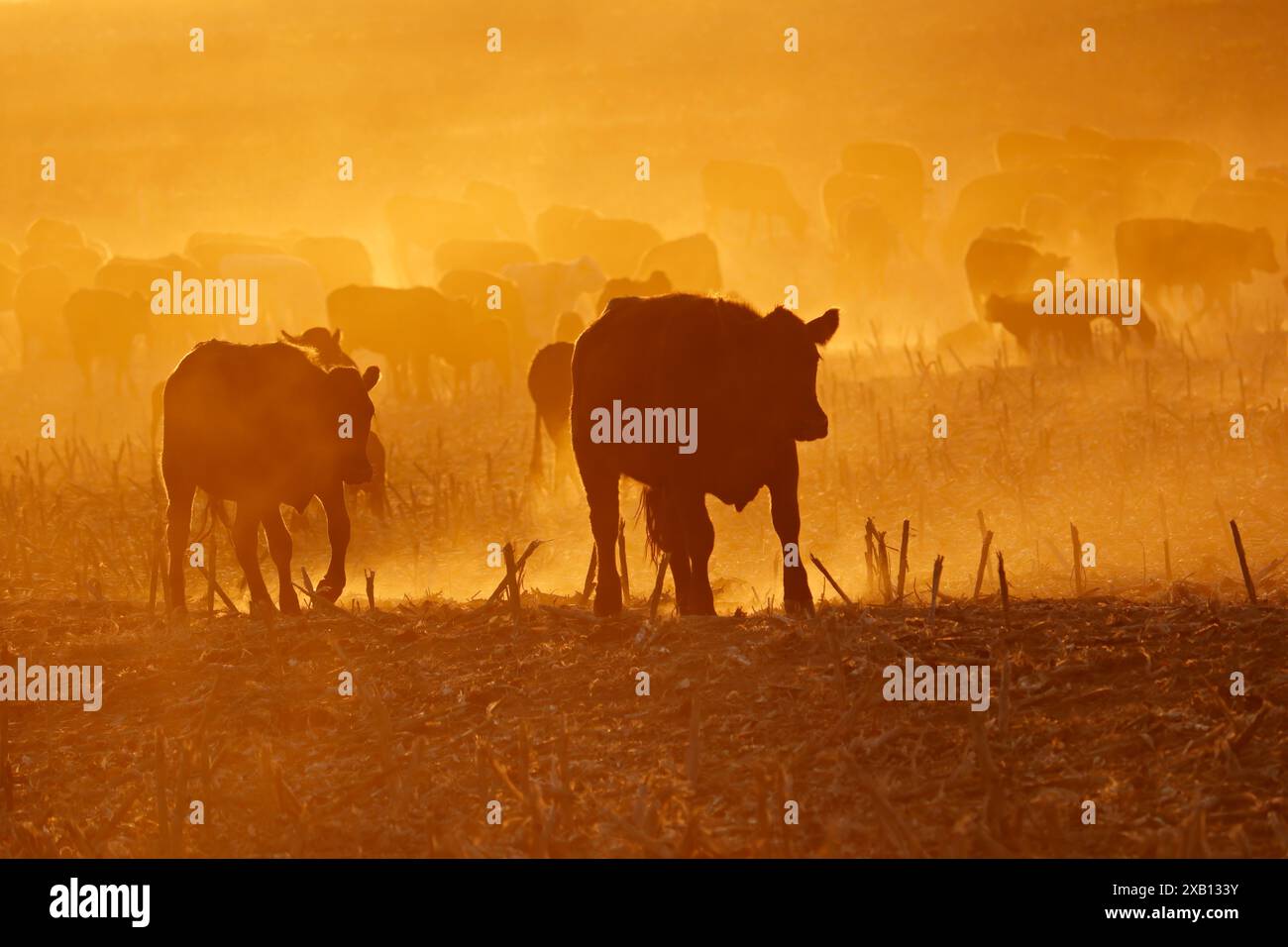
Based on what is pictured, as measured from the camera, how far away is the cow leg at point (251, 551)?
12305 millimetres

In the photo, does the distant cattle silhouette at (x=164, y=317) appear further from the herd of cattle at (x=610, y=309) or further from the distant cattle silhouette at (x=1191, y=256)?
the distant cattle silhouette at (x=1191, y=256)

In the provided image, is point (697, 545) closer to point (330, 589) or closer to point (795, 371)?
point (795, 371)

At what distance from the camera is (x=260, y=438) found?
42.7 feet

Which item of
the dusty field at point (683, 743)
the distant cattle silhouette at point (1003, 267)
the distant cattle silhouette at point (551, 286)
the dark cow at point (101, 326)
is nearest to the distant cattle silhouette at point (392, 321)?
the dark cow at point (101, 326)

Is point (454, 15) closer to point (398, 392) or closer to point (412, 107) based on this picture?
point (412, 107)

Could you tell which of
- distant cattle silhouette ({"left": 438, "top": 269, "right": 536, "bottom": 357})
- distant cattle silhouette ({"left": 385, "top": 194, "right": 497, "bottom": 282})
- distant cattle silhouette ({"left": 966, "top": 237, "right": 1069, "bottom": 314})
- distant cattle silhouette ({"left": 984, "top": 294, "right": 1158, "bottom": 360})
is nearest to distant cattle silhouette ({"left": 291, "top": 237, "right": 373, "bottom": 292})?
distant cattle silhouette ({"left": 385, "top": 194, "right": 497, "bottom": 282})

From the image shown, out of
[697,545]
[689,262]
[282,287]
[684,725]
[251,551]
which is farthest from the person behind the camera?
[282,287]

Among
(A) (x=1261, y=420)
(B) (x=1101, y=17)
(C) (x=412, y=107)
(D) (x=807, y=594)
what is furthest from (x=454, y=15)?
(D) (x=807, y=594)

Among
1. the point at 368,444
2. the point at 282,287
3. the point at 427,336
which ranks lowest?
the point at 368,444

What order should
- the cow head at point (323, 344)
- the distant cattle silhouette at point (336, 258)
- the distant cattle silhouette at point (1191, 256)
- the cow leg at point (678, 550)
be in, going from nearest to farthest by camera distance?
the cow leg at point (678, 550), the cow head at point (323, 344), the distant cattle silhouette at point (1191, 256), the distant cattle silhouette at point (336, 258)

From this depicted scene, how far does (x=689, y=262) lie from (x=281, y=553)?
2228 cm

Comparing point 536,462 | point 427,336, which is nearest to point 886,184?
point 427,336

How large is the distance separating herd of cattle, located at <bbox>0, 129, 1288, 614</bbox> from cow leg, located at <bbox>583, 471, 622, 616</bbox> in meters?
0.02

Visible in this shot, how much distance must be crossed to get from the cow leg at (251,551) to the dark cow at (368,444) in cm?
159
